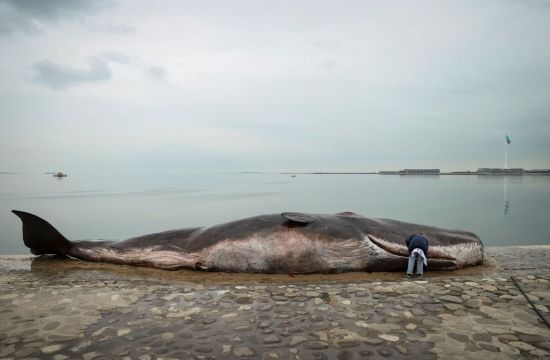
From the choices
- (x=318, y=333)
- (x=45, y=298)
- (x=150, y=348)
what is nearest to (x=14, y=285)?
(x=45, y=298)

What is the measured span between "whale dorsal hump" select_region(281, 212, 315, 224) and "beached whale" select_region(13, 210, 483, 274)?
3cm

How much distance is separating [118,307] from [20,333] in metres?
1.16

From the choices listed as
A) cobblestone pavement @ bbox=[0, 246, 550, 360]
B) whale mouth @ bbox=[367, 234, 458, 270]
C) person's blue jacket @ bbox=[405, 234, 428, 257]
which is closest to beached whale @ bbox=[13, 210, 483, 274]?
whale mouth @ bbox=[367, 234, 458, 270]

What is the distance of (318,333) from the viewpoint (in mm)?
4031

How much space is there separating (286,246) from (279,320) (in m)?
3.78

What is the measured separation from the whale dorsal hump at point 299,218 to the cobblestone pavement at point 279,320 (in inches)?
97.5

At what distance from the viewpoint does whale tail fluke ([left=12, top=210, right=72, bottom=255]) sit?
9.13m

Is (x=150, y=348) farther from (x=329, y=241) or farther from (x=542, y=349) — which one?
(x=329, y=241)

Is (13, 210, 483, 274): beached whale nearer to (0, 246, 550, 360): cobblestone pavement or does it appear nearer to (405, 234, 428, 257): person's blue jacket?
(405, 234, 428, 257): person's blue jacket

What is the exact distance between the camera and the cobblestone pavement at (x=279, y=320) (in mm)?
3627

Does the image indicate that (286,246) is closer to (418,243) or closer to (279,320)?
(418,243)

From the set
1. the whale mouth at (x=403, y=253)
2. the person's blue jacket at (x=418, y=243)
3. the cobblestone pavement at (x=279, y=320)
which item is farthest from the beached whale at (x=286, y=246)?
the cobblestone pavement at (x=279, y=320)

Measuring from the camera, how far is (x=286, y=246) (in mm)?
8203

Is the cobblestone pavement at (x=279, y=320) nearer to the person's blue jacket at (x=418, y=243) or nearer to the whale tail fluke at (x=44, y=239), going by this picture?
the person's blue jacket at (x=418, y=243)
